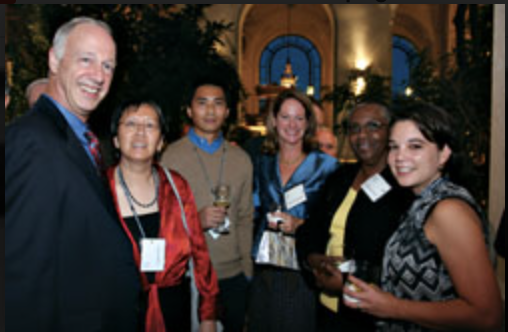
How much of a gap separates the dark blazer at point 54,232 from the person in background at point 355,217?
0.96m

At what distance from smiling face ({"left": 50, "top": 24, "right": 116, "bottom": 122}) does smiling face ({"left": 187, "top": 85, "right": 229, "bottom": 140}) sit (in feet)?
3.57

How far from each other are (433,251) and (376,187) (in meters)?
0.64

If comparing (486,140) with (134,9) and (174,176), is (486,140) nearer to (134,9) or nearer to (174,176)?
(174,176)

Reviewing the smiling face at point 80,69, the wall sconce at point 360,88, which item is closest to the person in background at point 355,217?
the smiling face at point 80,69

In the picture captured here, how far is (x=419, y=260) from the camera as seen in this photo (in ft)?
4.50

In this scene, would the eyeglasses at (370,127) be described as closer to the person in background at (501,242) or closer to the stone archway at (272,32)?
the person in background at (501,242)

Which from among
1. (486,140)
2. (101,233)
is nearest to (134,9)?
(101,233)

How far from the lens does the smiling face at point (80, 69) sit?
4.99 ft

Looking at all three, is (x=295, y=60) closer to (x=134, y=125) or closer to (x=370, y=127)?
(x=370, y=127)

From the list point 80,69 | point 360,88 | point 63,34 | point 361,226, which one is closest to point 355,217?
point 361,226

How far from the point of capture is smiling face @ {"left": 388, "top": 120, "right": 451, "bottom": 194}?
149 cm

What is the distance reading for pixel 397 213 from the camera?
1.87m

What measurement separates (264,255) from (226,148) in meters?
0.82

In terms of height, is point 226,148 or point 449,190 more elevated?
point 226,148
